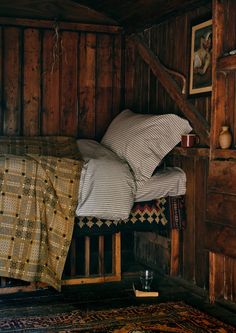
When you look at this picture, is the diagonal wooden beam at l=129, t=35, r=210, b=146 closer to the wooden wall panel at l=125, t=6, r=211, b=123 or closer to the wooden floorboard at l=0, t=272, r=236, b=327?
the wooden wall panel at l=125, t=6, r=211, b=123

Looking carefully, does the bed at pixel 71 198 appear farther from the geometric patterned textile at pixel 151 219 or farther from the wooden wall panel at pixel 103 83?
the wooden wall panel at pixel 103 83

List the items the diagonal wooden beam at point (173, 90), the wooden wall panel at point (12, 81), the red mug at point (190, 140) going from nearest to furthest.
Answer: the diagonal wooden beam at point (173, 90), the red mug at point (190, 140), the wooden wall panel at point (12, 81)

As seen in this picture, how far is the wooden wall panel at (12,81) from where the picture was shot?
478 cm

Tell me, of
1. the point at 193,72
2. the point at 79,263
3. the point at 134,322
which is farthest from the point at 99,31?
the point at 134,322

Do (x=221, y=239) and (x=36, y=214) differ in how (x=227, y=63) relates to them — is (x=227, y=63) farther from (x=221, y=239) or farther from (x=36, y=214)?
(x=36, y=214)

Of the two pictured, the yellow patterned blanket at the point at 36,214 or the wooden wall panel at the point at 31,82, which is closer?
the yellow patterned blanket at the point at 36,214

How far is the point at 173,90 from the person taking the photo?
4.28 meters

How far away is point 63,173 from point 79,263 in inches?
46.2

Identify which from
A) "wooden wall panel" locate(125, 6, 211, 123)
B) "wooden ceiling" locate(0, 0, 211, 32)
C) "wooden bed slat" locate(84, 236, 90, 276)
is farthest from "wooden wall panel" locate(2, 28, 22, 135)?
"wooden bed slat" locate(84, 236, 90, 276)

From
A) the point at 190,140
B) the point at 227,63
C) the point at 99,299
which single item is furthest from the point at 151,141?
the point at 99,299

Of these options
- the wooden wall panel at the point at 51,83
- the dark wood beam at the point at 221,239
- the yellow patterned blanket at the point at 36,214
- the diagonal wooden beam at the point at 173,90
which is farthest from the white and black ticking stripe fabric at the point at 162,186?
the wooden wall panel at the point at 51,83

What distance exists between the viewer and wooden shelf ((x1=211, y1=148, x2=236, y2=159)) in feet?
11.1

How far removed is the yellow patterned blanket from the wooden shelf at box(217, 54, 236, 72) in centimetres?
118

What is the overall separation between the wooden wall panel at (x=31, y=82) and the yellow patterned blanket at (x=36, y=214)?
3.61 ft
